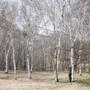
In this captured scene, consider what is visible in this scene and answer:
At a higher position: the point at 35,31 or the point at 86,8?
the point at 86,8

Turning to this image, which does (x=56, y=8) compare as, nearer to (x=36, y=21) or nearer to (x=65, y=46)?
(x=36, y=21)

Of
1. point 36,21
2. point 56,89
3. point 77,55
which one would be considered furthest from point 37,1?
point 56,89

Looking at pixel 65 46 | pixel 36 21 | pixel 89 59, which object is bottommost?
pixel 89 59

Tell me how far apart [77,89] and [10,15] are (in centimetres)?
1154

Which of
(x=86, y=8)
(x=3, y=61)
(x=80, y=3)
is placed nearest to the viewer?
(x=80, y=3)

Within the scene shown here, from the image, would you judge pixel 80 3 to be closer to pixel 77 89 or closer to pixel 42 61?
pixel 77 89

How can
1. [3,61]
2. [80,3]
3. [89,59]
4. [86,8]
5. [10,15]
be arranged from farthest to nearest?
[3,61], [10,15], [89,59], [86,8], [80,3]

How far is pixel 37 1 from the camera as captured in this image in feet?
40.3

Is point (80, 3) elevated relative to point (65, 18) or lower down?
elevated

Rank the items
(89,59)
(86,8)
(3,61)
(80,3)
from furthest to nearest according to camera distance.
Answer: (3,61) → (89,59) → (86,8) → (80,3)

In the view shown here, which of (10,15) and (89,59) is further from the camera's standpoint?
(10,15)

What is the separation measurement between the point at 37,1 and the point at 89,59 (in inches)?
293

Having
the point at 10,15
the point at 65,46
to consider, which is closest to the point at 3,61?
the point at 65,46

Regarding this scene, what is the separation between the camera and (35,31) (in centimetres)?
1612
